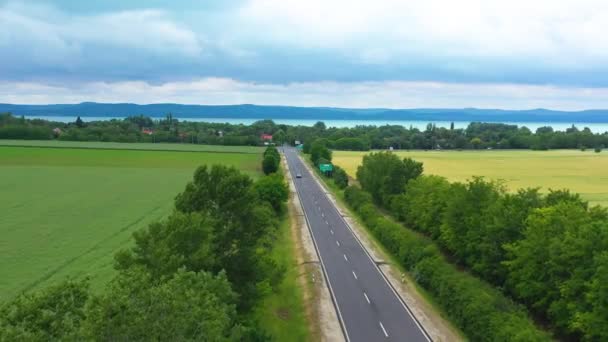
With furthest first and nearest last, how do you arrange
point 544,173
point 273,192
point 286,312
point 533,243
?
1. point 544,173
2. point 273,192
3. point 286,312
4. point 533,243

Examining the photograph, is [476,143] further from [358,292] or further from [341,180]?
[358,292]

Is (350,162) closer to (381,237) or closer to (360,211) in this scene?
(360,211)

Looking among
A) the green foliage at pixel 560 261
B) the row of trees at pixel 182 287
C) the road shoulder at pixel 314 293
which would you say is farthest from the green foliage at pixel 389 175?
the row of trees at pixel 182 287

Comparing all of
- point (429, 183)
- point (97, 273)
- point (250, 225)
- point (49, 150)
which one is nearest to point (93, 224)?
point (97, 273)

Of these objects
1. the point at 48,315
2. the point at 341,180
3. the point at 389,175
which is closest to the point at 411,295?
the point at 48,315

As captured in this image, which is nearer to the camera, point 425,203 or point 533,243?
point 533,243
